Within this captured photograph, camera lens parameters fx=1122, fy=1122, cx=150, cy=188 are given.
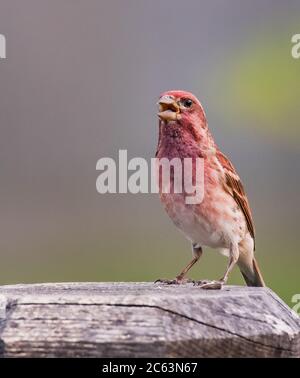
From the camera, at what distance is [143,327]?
216 centimetres

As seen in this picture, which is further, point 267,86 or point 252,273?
point 267,86

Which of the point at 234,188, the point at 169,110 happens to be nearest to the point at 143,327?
the point at 169,110

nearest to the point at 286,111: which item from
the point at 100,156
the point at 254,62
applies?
the point at 254,62

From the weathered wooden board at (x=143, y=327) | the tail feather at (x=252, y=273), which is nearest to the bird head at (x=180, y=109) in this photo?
the tail feather at (x=252, y=273)

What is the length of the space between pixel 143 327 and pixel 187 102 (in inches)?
58.9

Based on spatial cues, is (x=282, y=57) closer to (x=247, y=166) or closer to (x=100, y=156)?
(x=247, y=166)

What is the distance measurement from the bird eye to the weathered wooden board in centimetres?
129

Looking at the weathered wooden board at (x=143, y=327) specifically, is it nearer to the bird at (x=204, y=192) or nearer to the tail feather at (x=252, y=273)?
the bird at (x=204, y=192)

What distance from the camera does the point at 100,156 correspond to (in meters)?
7.55

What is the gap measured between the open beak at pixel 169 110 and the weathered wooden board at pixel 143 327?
1249 mm

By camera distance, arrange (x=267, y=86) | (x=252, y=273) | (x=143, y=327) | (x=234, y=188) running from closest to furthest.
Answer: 1. (x=143, y=327)
2. (x=234, y=188)
3. (x=252, y=273)
4. (x=267, y=86)

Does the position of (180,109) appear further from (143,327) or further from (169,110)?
(143,327)

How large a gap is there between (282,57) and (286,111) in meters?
0.51

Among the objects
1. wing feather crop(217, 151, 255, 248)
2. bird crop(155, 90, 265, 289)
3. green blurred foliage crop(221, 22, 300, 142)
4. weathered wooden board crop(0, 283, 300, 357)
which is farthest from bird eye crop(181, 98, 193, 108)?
green blurred foliage crop(221, 22, 300, 142)
